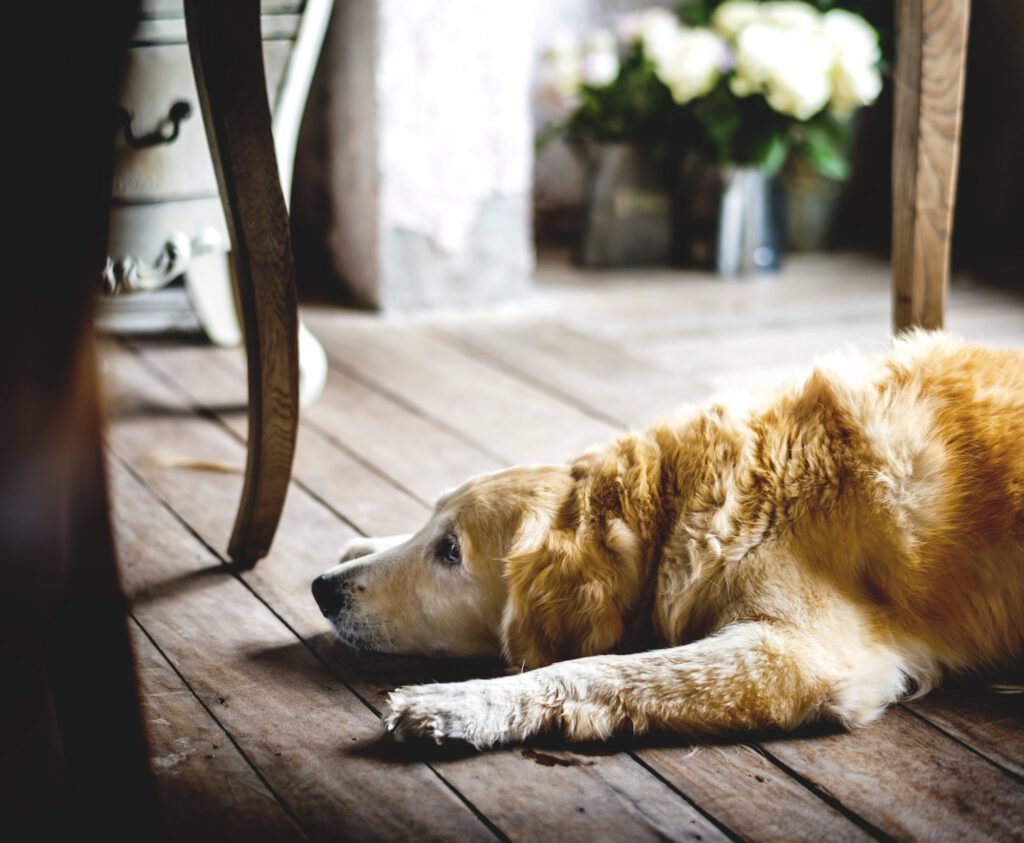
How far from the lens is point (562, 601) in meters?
1.50

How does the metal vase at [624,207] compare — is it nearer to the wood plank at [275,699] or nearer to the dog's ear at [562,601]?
the wood plank at [275,699]

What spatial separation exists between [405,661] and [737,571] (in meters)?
0.49

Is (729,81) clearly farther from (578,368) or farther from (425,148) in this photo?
(578,368)

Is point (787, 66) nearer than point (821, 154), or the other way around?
point (787, 66)

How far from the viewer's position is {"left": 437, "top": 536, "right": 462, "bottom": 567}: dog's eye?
5.28 feet

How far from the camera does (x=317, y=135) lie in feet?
12.1

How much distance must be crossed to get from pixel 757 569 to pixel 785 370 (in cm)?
166

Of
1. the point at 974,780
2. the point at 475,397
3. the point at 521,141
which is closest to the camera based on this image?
the point at 974,780

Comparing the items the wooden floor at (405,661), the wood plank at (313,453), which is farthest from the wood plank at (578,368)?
the wood plank at (313,453)

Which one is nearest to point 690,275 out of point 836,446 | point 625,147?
point 625,147

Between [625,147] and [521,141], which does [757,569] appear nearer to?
[521,141]

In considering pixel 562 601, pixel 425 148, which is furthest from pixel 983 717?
pixel 425 148

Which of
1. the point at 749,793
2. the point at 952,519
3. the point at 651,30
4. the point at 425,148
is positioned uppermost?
the point at 651,30

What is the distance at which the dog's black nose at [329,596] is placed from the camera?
5.38 feet
